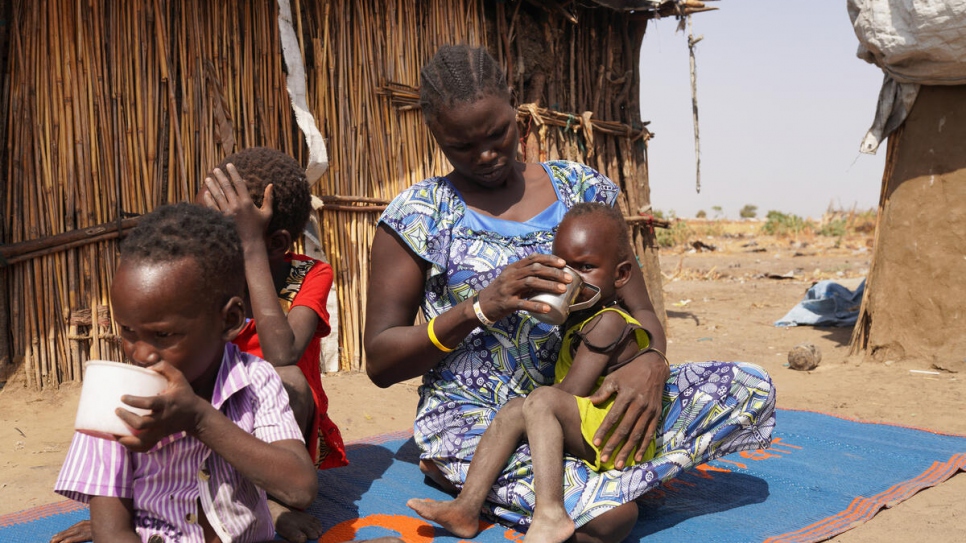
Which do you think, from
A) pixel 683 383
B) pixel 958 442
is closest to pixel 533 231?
pixel 683 383

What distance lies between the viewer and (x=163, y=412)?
1660 millimetres

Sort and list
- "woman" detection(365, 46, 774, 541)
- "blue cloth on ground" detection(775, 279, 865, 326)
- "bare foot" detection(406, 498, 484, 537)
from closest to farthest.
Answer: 1. "bare foot" detection(406, 498, 484, 537)
2. "woman" detection(365, 46, 774, 541)
3. "blue cloth on ground" detection(775, 279, 865, 326)

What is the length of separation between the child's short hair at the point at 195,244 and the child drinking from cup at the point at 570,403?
913 mm

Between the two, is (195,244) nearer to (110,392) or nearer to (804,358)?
(110,392)

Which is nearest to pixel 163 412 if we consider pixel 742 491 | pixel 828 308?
pixel 742 491

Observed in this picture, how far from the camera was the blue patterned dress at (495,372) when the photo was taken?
8.78 ft

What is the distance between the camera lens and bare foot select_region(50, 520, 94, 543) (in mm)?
2373

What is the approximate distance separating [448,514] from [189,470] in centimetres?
79

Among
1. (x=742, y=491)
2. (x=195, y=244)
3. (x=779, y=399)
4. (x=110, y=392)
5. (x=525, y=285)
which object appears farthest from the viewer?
(x=779, y=399)

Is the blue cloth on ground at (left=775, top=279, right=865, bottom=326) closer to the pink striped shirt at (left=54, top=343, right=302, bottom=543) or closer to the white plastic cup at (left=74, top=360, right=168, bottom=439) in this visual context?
the pink striped shirt at (left=54, top=343, right=302, bottom=543)

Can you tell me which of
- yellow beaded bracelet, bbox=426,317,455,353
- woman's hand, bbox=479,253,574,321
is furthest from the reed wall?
woman's hand, bbox=479,253,574,321

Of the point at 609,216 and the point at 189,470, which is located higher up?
the point at 609,216

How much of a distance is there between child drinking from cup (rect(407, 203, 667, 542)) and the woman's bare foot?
0.45 meters

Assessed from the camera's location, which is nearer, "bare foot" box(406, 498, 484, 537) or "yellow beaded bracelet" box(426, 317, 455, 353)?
"bare foot" box(406, 498, 484, 537)
